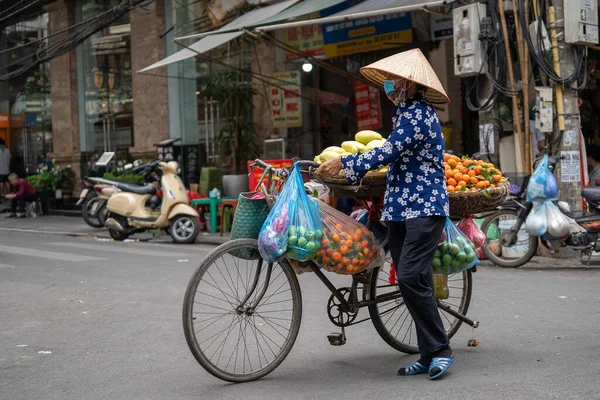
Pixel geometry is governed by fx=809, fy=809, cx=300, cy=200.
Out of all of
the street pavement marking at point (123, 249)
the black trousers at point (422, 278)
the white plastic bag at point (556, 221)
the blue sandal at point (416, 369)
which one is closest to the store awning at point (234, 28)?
the street pavement marking at point (123, 249)

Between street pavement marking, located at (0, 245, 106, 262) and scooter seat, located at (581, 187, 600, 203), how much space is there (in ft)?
20.3

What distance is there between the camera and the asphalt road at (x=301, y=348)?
438cm

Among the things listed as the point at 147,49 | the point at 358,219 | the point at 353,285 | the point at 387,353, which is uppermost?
the point at 147,49

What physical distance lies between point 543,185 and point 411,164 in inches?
190

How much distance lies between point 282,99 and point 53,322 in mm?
9886

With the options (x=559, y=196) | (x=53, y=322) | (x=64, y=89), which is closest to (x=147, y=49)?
(x=64, y=89)

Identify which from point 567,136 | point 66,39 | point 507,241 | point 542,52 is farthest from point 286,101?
point 507,241

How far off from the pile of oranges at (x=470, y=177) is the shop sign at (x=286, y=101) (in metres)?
10.7

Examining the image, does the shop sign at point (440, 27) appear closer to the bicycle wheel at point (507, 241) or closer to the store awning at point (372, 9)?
A: the store awning at point (372, 9)

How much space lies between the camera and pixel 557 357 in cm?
487

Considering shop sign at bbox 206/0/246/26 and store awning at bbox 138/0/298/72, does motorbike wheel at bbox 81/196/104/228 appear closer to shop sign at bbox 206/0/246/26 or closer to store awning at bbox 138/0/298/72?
store awning at bbox 138/0/298/72

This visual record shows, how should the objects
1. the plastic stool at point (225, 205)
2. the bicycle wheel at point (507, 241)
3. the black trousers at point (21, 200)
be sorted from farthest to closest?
the black trousers at point (21, 200) → the plastic stool at point (225, 205) → the bicycle wheel at point (507, 241)

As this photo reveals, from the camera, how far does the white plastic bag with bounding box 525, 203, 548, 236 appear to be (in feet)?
29.2

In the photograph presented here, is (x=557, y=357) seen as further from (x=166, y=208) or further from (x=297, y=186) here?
(x=166, y=208)
